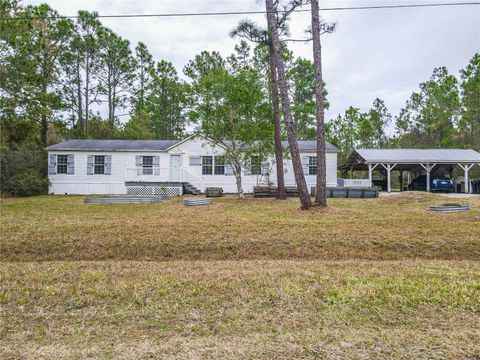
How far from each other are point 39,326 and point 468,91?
40754mm

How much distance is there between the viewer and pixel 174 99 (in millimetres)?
32438

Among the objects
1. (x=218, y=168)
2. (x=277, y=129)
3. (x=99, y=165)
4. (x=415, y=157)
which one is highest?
(x=277, y=129)

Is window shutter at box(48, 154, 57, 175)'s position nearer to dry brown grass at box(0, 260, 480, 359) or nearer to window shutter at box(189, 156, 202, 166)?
window shutter at box(189, 156, 202, 166)

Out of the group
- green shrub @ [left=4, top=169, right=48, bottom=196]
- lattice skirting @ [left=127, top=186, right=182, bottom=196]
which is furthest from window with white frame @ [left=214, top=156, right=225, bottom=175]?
green shrub @ [left=4, top=169, right=48, bottom=196]

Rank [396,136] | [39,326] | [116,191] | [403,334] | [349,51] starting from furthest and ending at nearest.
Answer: [396,136] < [116,191] < [349,51] < [39,326] < [403,334]

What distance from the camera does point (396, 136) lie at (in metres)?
40.6

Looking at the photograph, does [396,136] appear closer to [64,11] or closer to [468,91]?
[468,91]

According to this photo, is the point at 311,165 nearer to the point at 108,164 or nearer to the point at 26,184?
the point at 108,164

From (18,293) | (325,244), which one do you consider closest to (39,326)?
(18,293)

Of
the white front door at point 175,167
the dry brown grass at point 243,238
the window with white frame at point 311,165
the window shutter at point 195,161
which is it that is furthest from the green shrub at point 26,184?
the window with white frame at point 311,165

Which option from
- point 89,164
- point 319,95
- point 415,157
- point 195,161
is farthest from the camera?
point 415,157

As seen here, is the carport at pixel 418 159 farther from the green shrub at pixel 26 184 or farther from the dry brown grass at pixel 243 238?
the green shrub at pixel 26 184

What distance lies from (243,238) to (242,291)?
10.2 feet

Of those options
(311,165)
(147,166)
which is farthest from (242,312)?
(311,165)
